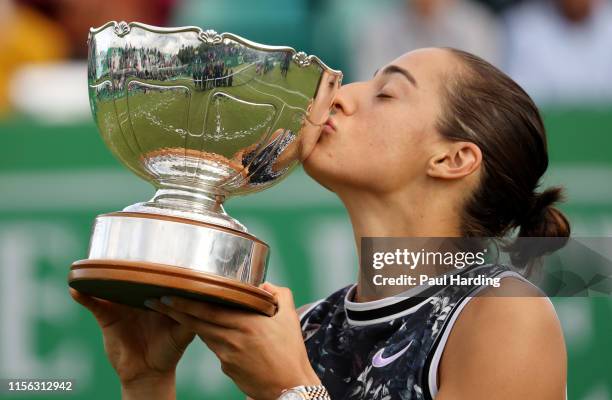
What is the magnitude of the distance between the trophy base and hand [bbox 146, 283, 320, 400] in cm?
2

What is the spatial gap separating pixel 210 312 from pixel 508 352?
1.37 ft

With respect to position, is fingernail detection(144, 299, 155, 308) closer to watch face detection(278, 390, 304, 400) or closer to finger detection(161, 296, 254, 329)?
finger detection(161, 296, 254, 329)

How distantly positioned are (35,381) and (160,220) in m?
1.79

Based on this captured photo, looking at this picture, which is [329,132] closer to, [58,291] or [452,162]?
[452,162]

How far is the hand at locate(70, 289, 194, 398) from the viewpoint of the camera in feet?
5.84

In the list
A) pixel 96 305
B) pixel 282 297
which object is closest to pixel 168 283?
pixel 282 297

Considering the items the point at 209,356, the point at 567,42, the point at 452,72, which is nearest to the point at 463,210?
the point at 452,72

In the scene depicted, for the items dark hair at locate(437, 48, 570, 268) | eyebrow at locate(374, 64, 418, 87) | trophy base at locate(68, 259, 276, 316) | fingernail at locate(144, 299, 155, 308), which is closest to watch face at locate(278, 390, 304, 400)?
trophy base at locate(68, 259, 276, 316)

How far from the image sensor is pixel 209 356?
3.22 m

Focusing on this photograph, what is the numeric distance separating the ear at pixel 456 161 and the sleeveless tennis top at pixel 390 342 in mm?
175

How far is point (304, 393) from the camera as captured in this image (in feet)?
5.11

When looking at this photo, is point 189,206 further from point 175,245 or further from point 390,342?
point 390,342

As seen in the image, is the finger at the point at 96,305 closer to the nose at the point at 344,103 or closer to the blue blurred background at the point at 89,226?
the nose at the point at 344,103

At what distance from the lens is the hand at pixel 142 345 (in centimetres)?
178
